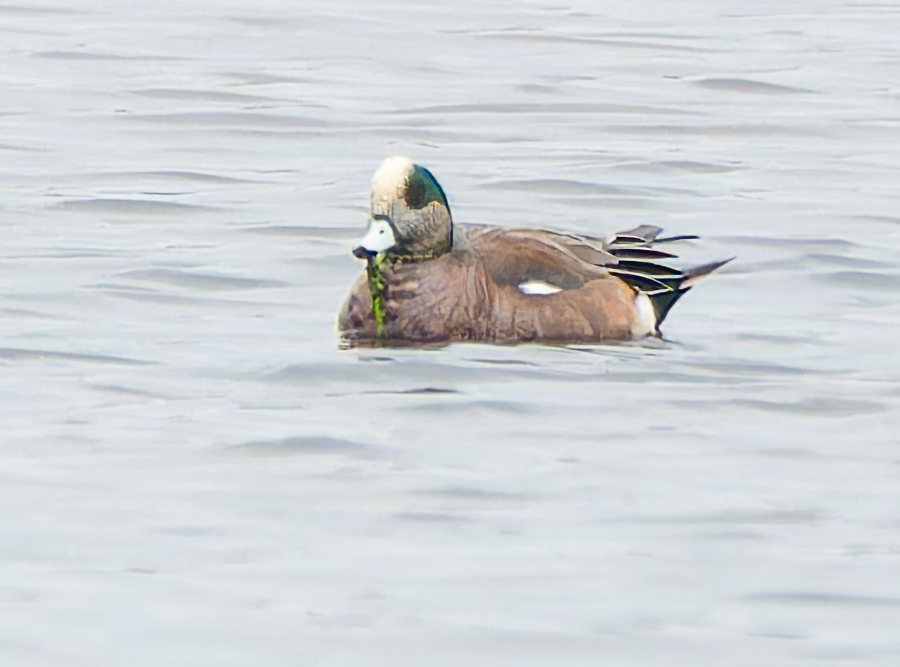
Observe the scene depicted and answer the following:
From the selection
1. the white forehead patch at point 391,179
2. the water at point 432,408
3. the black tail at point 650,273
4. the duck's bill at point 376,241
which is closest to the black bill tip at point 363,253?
the duck's bill at point 376,241

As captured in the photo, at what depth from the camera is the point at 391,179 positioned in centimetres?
823

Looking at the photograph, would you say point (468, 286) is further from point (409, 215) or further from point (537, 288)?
point (409, 215)

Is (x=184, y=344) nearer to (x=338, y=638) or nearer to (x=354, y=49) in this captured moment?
(x=338, y=638)

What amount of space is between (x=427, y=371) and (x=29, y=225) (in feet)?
11.8

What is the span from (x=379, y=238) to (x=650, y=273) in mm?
1147

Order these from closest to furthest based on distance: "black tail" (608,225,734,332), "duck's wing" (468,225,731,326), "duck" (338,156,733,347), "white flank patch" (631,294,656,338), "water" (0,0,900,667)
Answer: "water" (0,0,900,667) < "duck" (338,156,733,347) < "duck's wing" (468,225,731,326) < "white flank patch" (631,294,656,338) < "black tail" (608,225,734,332)

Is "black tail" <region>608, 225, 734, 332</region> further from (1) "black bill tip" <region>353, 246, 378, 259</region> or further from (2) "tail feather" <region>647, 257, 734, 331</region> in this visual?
(1) "black bill tip" <region>353, 246, 378, 259</region>

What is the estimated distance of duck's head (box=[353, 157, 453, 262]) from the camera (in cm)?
820

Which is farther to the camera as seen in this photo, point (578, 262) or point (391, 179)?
point (578, 262)

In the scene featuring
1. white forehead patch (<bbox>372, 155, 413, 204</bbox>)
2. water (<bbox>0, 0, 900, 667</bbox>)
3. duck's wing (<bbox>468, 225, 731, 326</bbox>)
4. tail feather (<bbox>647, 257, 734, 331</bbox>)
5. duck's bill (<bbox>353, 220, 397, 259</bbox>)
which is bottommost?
water (<bbox>0, 0, 900, 667</bbox>)

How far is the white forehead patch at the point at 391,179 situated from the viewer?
8234mm

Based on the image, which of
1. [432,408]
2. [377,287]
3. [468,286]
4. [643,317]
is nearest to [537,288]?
[468,286]

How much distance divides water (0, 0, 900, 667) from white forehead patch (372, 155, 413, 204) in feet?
2.02

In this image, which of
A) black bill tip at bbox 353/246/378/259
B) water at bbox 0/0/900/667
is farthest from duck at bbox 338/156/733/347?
water at bbox 0/0/900/667
